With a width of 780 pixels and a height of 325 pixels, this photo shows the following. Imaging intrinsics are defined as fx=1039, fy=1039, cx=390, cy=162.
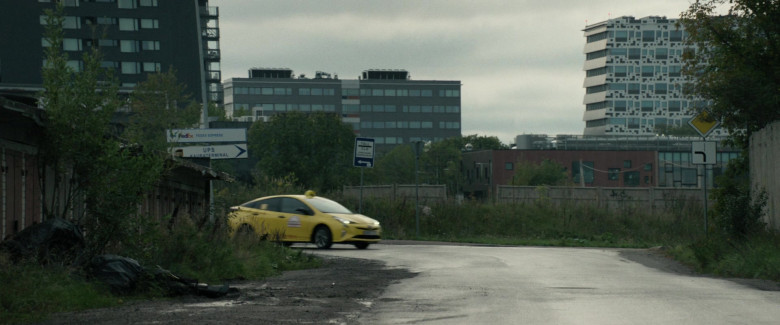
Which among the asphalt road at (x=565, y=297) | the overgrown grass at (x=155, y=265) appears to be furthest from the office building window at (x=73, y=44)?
the asphalt road at (x=565, y=297)

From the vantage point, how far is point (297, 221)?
27.6 metres

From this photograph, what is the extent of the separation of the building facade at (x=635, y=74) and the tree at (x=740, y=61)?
564 feet

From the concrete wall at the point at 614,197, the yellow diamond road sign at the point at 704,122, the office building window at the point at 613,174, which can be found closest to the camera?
the yellow diamond road sign at the point at 704,122

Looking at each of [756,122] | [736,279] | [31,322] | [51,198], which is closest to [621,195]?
[756,122]

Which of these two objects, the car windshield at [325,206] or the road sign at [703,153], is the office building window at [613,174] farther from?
the road sign at [703,153]

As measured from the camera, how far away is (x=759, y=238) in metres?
19.1

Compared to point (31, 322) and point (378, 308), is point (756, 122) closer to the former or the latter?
point (378, 308)

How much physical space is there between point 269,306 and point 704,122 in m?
15.6

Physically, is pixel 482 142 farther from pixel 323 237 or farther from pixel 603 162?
pixel 323 237

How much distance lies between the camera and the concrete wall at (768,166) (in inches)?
792

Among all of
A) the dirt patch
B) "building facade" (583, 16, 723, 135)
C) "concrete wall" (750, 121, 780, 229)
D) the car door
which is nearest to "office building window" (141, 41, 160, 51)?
the car door

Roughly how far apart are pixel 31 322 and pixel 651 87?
636 ft

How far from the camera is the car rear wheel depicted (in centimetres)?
2738

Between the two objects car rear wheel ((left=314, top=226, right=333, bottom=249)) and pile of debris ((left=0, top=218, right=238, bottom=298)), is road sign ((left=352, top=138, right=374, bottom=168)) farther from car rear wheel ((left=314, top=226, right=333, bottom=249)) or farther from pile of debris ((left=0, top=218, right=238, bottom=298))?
pile of debris ((left=0, top=218, right=238, bottom=298))
